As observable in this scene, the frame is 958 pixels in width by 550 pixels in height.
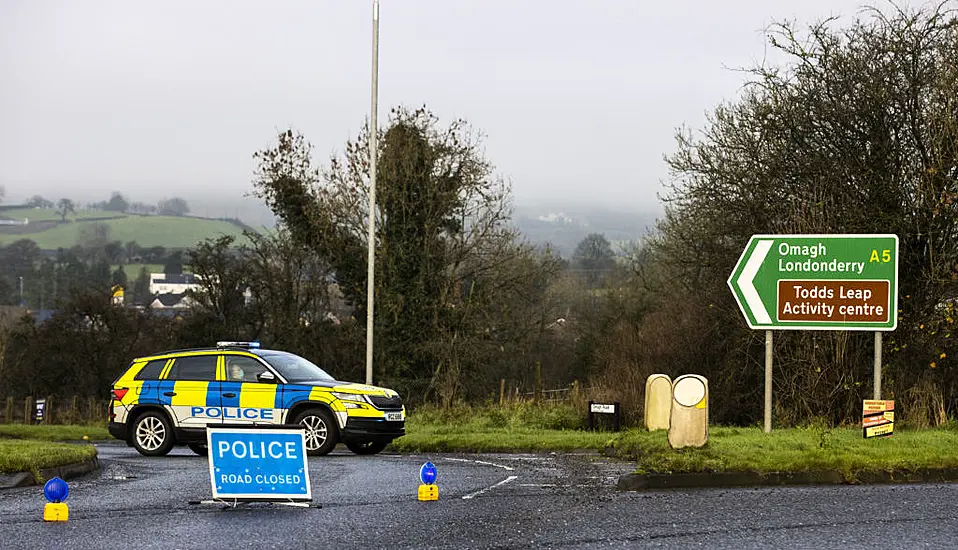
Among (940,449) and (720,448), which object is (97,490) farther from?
(940,449)

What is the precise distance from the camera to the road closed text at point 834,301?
1738 cm

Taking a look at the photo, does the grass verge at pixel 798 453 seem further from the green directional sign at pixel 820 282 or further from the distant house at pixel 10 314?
the distant house at pixel 10 314

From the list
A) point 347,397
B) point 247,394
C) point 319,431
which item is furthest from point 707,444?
point 247,394

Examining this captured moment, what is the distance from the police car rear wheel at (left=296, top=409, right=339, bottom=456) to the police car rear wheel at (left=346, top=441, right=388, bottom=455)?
0.63 meters

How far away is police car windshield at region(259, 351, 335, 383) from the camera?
59.3ft

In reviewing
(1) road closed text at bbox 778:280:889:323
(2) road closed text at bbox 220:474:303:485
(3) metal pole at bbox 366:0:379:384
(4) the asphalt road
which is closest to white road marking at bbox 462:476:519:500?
(4) the asphalt road

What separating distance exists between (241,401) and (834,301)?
28.6 ft

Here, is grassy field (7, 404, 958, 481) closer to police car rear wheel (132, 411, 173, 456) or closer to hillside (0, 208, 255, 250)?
police car rear wheel (132, 411, 173, 456)

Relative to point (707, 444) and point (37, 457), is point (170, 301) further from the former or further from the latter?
point (707, 444)

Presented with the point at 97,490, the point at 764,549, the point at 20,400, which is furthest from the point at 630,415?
the point at 20,400

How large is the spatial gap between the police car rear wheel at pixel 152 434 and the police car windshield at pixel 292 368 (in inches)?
72.4

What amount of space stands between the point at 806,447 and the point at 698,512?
478cm

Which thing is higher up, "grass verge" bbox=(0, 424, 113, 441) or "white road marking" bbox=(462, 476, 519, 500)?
"white road marking" bbox=(462, 476, 519, 500)

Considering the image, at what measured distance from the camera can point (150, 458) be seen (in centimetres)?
1806
